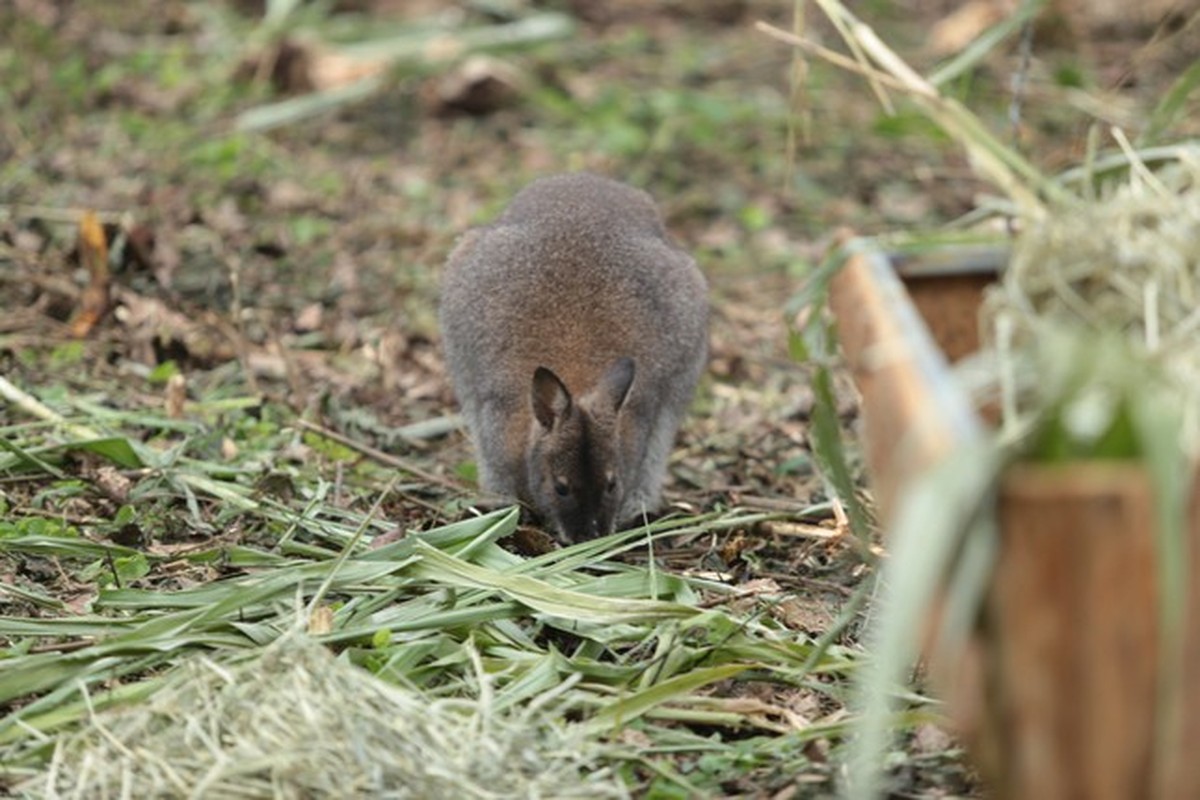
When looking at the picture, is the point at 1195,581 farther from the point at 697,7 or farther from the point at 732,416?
the point at 697,7

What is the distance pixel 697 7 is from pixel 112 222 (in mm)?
5255

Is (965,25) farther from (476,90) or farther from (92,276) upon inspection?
(92,276)

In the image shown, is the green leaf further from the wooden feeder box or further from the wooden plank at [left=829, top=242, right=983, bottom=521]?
the wooden feeder box

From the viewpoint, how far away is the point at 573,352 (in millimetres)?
5254

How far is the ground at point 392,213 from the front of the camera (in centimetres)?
486

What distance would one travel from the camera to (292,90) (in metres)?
9.59

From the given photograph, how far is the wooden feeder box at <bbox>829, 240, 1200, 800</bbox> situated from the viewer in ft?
7.03

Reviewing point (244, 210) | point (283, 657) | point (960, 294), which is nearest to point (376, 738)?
point (283, 657)

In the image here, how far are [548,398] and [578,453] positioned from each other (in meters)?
0.17

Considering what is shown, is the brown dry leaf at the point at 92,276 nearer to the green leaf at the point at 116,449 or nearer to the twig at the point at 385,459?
the twig at the point at 385,459

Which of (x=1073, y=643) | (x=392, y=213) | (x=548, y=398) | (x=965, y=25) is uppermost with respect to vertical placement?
(x=1073, y=643)

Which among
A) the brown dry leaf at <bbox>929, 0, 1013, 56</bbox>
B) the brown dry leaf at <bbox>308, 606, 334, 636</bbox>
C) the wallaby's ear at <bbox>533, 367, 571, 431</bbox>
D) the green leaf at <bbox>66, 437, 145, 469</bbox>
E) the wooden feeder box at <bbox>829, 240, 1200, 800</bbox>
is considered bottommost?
the green leaf at <bbox>66, 437, 145, 469</bbox>

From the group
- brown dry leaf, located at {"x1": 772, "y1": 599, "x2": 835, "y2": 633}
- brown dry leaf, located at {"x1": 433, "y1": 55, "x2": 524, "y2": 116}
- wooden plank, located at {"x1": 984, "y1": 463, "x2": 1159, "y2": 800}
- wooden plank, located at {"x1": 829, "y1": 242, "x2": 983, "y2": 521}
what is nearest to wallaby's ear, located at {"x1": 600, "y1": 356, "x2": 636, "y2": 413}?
brown dry leaf, located at {"x1": 772, "y1": 599, "x2": 835, "y2": 633}

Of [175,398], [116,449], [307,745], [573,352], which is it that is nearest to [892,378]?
[307,745]
